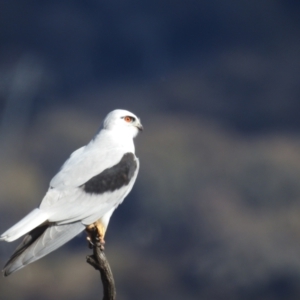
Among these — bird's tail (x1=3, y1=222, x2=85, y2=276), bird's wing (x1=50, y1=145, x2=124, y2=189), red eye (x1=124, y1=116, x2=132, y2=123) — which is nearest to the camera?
bird's tail (x1=3, y1=222, x2=85, y2=276)

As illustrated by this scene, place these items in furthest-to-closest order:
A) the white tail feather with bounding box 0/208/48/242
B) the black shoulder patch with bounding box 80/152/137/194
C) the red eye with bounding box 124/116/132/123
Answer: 1. the red eye with bounding box 124/116/132/123
2. the black shoulder patch with bounding box 80/152/137/194
3. the white tail feather with bounding box 0/208/48/242

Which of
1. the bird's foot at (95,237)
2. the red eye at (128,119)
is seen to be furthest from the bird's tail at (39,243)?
the red eye at (128,119)

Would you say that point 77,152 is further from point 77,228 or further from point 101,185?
point 77,228

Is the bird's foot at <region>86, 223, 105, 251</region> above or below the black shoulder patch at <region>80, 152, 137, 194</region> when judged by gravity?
below

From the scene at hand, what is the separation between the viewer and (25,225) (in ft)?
23.1

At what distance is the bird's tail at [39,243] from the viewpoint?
702cm

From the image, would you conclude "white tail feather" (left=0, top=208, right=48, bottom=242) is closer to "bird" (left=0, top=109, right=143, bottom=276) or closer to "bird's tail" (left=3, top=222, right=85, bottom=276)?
"bird" (left=0, top=109, right=143, bottom=276)

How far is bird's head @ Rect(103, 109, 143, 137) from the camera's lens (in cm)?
887

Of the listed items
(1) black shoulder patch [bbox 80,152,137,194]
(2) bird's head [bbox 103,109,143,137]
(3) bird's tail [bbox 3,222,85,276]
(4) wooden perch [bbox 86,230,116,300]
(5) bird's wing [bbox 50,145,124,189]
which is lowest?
(4) wooden perch [bbox 86,230,116,300]

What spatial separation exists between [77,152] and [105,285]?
6.08 feet

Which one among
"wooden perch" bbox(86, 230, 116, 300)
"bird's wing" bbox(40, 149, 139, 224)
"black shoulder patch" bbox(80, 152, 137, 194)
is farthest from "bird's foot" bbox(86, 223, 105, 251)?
"black shoulder patch" bbox(80, 152, 137, 194)

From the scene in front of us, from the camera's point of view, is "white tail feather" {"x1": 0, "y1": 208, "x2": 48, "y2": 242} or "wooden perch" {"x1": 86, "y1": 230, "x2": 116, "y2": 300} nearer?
"white tail feather" {"x1": 0, "y1": 208, "x2": 48, "y2": 242}

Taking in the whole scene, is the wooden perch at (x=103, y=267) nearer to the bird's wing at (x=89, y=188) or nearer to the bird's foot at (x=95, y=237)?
the bird's foot at (x=95, y=237)

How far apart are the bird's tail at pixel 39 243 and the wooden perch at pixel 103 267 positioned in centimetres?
31
